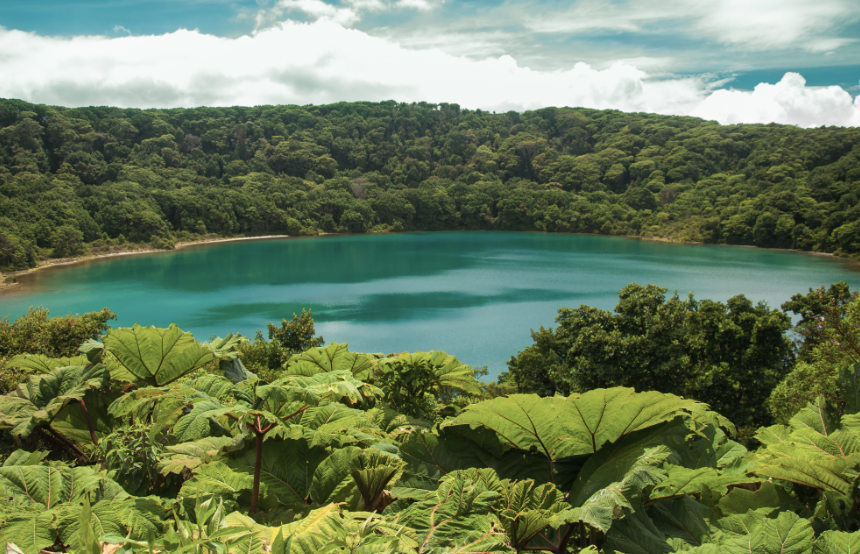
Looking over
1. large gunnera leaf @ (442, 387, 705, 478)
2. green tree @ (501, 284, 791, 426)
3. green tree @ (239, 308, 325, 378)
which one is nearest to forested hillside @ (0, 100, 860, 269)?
green tree @ (239, 308, 325, 378)

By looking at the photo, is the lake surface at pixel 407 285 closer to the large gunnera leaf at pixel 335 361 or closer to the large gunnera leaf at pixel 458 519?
the large gunnera leaf at pixel 335 361

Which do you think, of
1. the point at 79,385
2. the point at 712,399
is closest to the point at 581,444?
the point at 79,385

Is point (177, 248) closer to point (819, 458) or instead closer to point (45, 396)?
point (45, 396)

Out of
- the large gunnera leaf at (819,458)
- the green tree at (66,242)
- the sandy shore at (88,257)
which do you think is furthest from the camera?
the green tree at (66,242)

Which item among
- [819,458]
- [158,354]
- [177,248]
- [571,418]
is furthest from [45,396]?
[177,248]

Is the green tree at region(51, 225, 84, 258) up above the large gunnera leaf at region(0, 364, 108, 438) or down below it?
below

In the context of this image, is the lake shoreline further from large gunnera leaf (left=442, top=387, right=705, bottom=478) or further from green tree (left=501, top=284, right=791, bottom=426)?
large gunnera leaf (left=442, top=387, right=705, bottom=478)

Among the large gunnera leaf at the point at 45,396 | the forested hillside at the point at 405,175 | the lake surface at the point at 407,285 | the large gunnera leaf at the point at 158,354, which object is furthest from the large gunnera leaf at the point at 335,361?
the forested hillside at the point at 405,175
